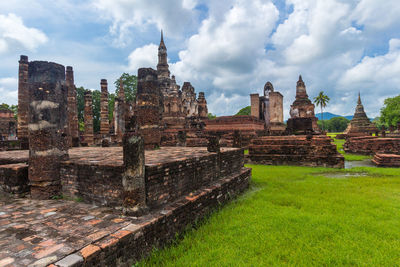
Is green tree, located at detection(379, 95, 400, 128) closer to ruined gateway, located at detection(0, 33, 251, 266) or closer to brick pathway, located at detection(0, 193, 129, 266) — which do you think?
ruined gateway, located at detection(0, 33, 251, 266)

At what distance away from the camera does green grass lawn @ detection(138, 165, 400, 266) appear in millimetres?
2713

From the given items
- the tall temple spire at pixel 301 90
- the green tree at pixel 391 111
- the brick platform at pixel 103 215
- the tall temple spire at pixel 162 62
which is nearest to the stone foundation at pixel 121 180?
the brick platform at pixel 103 215

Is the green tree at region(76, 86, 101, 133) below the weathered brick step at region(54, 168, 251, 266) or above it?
above

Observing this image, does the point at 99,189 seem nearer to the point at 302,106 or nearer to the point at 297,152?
the point at 297,152

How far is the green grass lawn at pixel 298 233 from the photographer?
8.90 ft

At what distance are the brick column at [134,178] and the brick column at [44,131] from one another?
205 centimetres

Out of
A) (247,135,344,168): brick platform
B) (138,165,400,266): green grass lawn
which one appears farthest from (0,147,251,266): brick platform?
(247,135,344,168): brick platform

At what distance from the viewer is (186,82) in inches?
1240

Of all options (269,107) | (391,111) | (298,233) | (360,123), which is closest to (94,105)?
(269,107)

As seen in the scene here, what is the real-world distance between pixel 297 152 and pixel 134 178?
357 inches

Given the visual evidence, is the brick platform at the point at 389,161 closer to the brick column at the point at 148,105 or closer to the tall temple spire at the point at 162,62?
the brick column at the point at 148,105

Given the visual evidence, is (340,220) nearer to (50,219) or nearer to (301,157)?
(50,219)

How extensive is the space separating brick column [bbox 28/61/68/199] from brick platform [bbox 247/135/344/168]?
883cm

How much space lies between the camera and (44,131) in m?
4.21
